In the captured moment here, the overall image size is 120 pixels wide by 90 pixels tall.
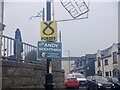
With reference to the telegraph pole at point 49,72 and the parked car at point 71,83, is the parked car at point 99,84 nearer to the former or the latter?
the parked car at point 71,83

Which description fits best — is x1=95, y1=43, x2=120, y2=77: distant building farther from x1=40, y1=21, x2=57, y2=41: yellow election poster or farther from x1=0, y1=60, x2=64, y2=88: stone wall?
x1=40, y1=21, x2=57, y2=41: yellow election poster

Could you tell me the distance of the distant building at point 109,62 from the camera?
4841 cm

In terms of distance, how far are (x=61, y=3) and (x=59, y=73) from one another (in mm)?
7949

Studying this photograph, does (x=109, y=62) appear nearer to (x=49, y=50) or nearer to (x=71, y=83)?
(x=71, y=83)

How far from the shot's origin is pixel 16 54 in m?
11.3

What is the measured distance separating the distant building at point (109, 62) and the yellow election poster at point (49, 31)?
36328 millimetres

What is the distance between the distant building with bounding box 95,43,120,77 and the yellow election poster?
119 ft

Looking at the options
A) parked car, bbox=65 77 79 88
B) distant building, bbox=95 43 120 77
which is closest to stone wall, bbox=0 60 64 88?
parked car, bbox=65 77 79 88

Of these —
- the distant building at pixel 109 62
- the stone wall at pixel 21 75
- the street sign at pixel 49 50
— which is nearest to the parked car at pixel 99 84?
the stone wall at pixel 21 75

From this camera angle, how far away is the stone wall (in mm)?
9047

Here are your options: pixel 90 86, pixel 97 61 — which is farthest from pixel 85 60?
pixel 90 86

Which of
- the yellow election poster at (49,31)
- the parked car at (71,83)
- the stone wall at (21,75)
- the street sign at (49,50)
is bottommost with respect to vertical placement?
the parked car at (71,83)

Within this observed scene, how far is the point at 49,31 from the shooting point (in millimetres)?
7996

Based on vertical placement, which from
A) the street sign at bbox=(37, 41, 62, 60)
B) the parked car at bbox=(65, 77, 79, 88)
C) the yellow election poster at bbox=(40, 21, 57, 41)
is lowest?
the parked car at bbox=(65, 77, 79, 88)
